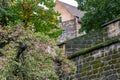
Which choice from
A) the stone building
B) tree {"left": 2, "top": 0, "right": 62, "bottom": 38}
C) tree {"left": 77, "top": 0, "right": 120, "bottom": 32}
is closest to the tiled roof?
the stone building

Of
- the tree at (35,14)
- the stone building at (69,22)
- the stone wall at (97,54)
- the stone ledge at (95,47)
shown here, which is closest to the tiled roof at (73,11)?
the stone building at (69,22)

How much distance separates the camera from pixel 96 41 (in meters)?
12.6

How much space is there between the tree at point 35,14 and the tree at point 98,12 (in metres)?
3.43

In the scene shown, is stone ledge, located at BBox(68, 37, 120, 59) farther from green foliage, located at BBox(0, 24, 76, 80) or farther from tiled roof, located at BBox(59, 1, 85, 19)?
tiled roof, located at BBox(59, 1, 85, 19)

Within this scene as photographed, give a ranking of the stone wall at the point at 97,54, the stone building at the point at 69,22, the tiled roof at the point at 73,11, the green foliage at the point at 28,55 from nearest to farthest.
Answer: the green foliage at the point at 28,55
the stone wall at the point at 97,54
the stone building at the point at 69,22
the tiled roof at the point at 73,11

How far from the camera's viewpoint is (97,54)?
11.6m

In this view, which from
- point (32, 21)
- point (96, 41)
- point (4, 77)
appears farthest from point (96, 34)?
point (4, 77)

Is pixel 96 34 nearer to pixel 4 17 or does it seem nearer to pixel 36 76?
pixel 4 17

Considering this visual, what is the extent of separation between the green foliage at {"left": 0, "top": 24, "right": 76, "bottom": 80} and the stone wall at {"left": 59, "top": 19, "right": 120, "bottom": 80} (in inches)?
89.6

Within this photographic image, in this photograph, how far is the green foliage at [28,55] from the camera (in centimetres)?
872

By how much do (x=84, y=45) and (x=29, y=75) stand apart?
13.6ft

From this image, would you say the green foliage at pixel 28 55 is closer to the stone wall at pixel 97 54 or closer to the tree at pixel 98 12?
the stone wall at pixel 97 54

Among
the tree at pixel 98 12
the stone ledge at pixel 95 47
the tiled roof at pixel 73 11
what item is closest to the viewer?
the stone ledge at pixel 95 47

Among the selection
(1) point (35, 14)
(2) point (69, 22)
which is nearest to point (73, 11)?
(2) point (69, 22)
